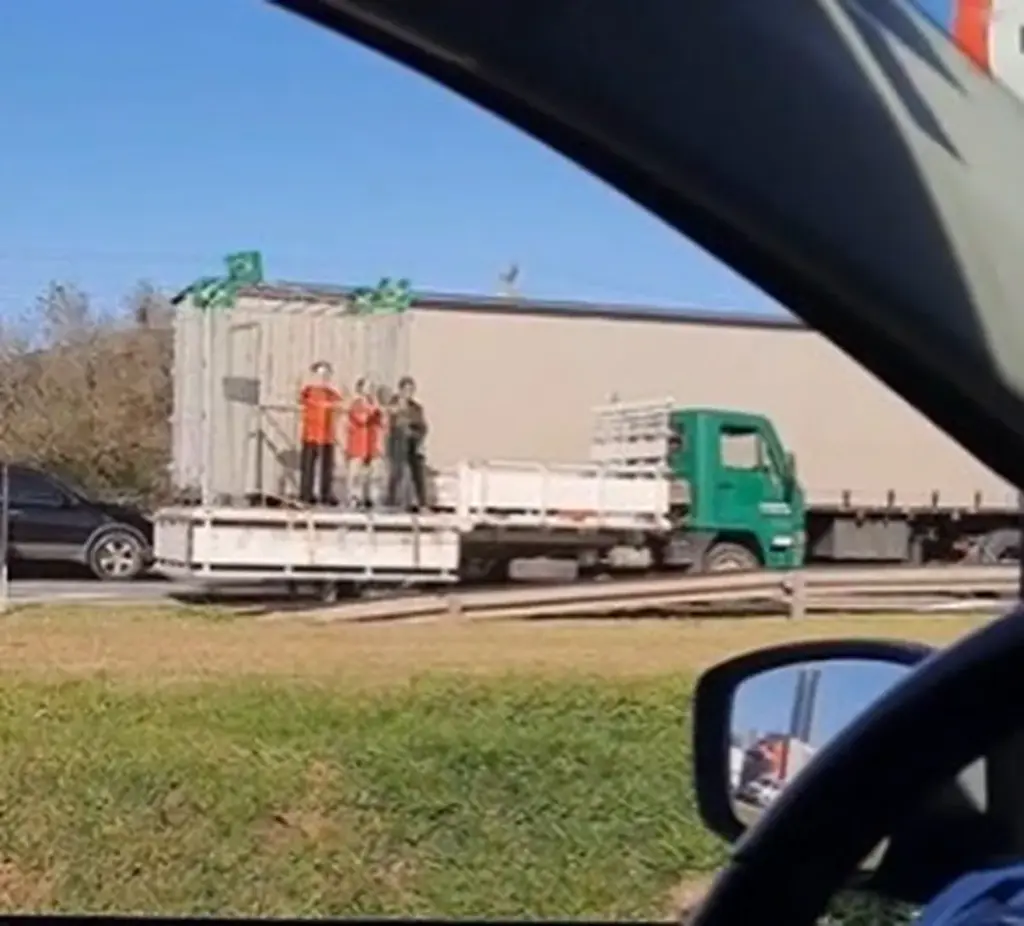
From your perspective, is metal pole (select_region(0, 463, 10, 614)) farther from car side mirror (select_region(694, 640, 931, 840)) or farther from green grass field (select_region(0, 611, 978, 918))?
car side mirror (select_region(694, 640, 931, 840))

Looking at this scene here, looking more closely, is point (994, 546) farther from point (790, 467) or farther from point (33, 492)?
point (33, 492)

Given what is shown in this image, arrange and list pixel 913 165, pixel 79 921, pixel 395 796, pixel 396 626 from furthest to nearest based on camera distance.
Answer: pixel 396 626 < pixel 395 796 < pixel 79 921 < pixel 913 165

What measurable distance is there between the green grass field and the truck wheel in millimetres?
5697

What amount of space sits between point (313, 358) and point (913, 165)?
36.9 feet

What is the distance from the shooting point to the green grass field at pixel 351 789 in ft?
19.4

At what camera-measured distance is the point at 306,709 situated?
7422 millimetres

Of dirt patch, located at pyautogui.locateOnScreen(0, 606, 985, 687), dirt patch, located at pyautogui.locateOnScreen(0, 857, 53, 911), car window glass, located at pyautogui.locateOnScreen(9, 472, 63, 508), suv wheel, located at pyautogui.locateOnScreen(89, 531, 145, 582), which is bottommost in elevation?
dirt patch, located at pyautogui.locateOnScreen(0, 857, 53, 911)

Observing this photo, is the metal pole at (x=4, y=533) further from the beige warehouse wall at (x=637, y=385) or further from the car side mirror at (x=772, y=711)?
the car side mirror at (x=772, y=711)

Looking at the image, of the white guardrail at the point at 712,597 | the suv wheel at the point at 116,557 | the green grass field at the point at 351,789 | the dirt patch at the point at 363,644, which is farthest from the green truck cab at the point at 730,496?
the green grass field at the point at 351,789

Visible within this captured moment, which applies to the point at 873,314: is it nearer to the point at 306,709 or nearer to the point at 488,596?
the point at 306,709

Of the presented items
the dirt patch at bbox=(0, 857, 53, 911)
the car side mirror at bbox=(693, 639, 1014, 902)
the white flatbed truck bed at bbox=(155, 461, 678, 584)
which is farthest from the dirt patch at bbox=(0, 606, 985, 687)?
the car side mirror at bbox=(693, 639, 1014, 902)

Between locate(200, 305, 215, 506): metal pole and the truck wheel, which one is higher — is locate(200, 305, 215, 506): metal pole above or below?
above

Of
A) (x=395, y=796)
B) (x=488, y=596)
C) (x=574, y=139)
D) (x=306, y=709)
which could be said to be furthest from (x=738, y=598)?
(x=574, y=139)

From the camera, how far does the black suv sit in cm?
1320
